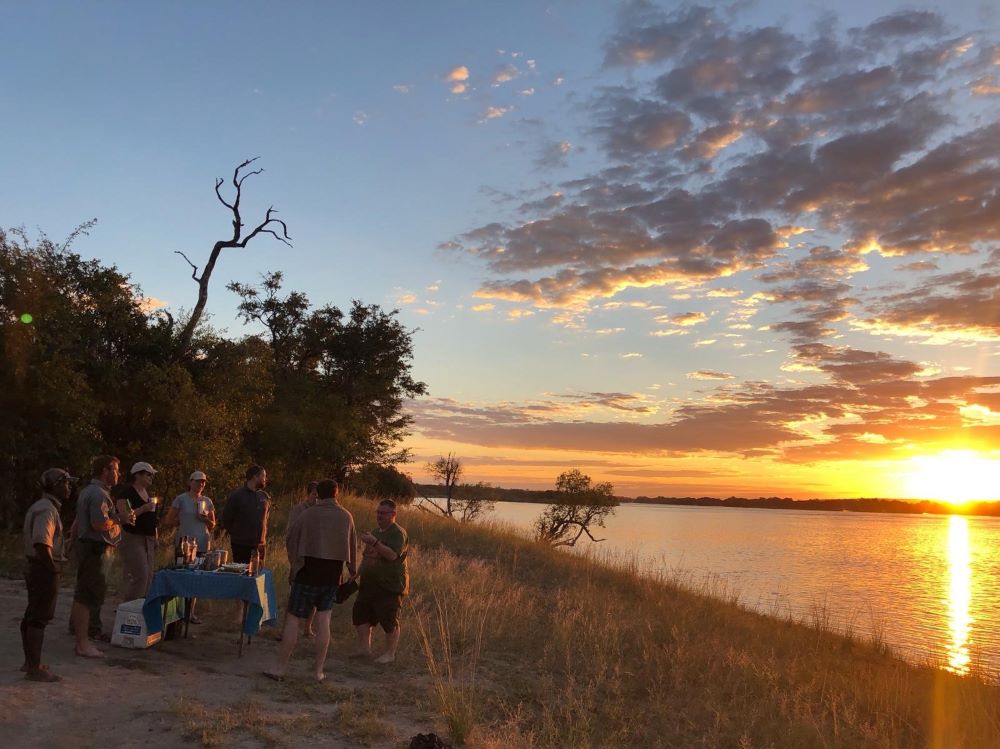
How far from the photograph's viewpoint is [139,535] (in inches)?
344

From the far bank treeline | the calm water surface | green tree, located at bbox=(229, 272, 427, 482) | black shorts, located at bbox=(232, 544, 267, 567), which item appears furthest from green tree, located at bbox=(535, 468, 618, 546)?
black shorts, located at bbox=(232, 544, 267, 567)

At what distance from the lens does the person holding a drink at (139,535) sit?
859cm

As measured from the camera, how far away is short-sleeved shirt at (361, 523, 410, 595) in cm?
899

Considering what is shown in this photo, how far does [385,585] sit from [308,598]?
4.04 ft

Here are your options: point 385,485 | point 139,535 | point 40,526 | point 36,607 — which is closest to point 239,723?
point 36,607

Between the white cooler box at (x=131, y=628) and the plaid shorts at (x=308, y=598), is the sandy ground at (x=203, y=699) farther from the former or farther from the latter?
the plaid shorts at (x=308, y=598)

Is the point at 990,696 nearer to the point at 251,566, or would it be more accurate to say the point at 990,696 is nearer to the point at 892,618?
the point at 251,566

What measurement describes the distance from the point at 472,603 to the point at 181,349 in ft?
34.4

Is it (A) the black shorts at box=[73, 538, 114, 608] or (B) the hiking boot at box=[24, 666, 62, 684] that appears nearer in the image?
(B) the hiking boot at box=[24, 666, 62, 684]

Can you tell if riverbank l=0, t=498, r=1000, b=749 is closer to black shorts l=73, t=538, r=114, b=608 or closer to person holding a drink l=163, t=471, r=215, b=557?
black shorts l=73, t=538, r=114, b=608

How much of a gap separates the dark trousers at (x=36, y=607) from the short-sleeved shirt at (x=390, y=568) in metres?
3.37

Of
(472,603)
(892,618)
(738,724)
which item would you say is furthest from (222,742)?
(892,618)

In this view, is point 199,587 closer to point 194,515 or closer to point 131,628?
point 131,628

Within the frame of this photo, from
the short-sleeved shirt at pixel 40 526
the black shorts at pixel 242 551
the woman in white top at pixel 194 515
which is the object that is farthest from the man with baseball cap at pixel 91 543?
the black shorts at pixel 242 551
